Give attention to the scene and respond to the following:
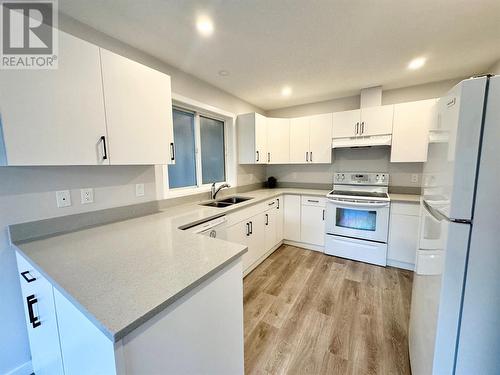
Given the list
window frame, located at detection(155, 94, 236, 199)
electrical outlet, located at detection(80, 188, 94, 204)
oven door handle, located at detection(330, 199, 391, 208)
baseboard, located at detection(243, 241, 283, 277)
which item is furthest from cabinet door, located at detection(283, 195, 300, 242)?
electrical outlet, located at detection(80, 188, 94, 204)

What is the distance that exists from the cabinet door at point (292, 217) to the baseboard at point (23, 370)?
3018mm

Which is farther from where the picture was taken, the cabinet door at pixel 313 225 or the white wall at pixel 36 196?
the cabinet door at pixel 313 225

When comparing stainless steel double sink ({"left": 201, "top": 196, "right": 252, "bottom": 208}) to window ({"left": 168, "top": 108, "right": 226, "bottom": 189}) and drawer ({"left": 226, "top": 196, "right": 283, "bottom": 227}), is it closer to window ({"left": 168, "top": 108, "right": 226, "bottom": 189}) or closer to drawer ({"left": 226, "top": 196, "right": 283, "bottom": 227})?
drawer ({"left": 226, "top": 196, "right": 283, "bottom": 227})

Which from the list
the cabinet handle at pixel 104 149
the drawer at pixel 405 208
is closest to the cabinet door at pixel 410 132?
the drawer at pixel 405 208

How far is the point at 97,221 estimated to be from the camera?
63.5 inches

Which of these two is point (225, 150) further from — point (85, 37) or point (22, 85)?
point (22, 85)

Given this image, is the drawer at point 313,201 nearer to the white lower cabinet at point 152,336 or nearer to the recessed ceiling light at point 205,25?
the white lower cabinet at point 152,336

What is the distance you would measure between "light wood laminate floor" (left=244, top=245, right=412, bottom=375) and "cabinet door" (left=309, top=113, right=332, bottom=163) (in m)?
1.63

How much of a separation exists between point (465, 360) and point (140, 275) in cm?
146

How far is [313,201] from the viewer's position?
321 cm

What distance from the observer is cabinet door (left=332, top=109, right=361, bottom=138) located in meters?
3.03

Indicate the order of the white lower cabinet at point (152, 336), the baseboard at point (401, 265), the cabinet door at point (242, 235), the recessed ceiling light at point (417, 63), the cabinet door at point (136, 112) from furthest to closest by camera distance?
1. the baseboard at point (401, 265)
2. the cabinet door at point (242, 235)
3. the recessed ceiling light at point (417, 63)
4. the cabinet door at point (136, 112)
5. the white lower cabinet at point (152, 336)

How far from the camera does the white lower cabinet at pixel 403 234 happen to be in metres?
2.58

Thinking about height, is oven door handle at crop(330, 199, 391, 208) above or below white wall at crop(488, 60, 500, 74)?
below
